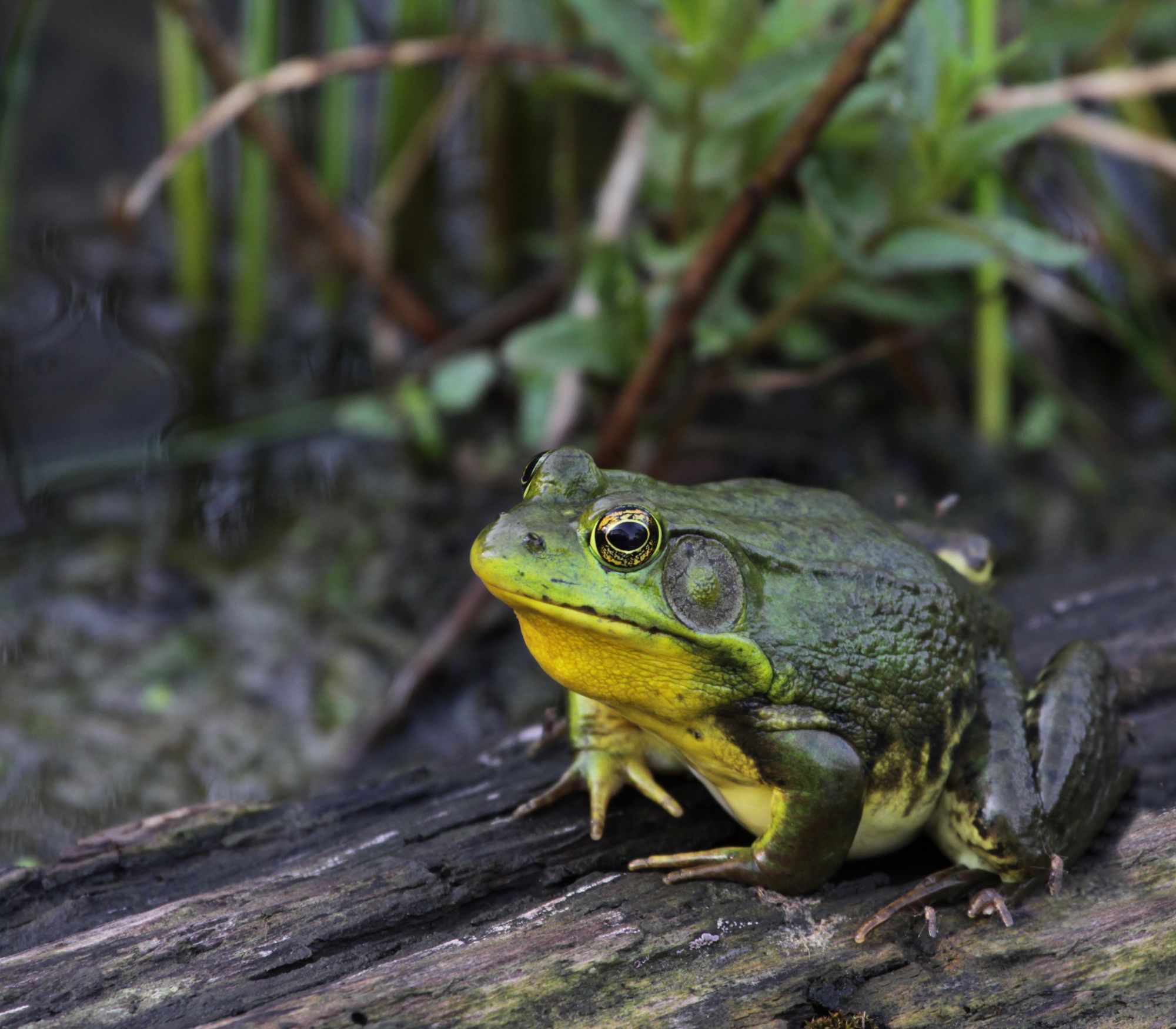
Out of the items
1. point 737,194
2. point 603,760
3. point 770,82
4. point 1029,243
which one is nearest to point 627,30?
point 770,82

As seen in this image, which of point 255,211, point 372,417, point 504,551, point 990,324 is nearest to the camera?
point 504,551

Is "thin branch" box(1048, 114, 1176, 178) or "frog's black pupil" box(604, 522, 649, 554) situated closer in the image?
"frog's black pupil" box(604, 522, 649, 554)

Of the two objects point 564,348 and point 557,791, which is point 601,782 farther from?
point 564,348

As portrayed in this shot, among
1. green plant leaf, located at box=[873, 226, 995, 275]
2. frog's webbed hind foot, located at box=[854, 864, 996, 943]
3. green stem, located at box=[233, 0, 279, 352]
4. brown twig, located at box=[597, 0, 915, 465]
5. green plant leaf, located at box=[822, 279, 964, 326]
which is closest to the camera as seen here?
frog's webbed hind foot, located at box=[854, 864, 996, 943]

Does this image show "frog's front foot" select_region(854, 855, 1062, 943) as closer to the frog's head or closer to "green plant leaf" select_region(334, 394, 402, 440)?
the frog's head

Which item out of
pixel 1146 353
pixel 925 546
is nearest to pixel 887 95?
pixel 925 546

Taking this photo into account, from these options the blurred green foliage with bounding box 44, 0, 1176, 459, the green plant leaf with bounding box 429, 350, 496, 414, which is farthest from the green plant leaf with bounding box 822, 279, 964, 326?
the green plant leaf with bounding box 429, 350, 496, 414
